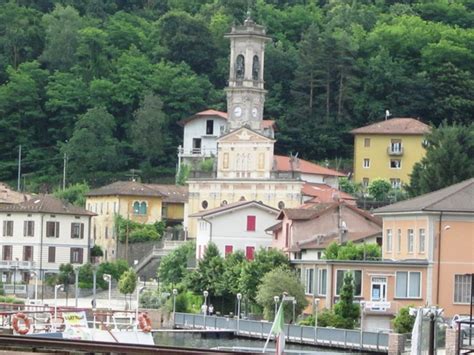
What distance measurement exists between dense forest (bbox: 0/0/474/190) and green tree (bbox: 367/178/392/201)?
11.8 meters

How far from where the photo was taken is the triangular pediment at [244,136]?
4405 inches

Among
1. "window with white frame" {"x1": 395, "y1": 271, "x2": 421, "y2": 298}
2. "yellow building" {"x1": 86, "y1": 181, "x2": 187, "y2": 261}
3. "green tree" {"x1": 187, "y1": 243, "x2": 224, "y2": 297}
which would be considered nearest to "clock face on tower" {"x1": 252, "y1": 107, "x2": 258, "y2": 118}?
"yellow building" {"x1": 86, "y1": 181, "x2": 187, "y2": 261}

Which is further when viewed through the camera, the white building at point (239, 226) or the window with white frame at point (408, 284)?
the white building at point (239, 226)

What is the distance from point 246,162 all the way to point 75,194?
15.6m

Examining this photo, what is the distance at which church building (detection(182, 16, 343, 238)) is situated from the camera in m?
110

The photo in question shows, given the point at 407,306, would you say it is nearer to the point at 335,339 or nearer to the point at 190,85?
the point at 335,339

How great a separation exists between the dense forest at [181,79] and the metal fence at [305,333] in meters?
53.8

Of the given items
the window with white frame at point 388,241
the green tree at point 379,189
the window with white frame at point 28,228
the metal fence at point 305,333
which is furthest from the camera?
the green tree at point 379,189

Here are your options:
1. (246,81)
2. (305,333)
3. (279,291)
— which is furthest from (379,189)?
(305,333)

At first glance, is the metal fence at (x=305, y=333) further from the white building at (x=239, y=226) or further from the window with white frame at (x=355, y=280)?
the white building at (x=239, y=226)

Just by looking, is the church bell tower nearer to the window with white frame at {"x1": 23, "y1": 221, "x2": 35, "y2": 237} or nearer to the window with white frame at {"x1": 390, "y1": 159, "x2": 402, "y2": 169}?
the window with white frame at {"x1": 390, "y1": 159, "x2": 402, "y2": 169}

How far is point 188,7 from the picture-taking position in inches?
6363

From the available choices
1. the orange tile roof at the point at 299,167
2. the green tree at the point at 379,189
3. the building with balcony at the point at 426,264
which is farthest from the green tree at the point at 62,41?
the building with balcony at the point at 426,264

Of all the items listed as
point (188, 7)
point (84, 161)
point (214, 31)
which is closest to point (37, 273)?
point (84, 161)
